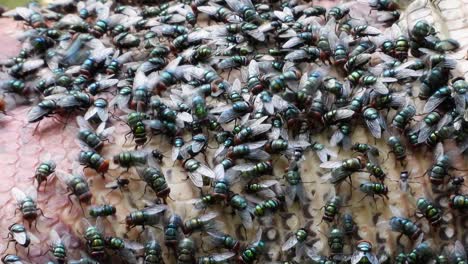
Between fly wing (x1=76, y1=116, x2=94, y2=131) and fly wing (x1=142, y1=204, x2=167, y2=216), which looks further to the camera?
fly wing (x1=76, y1=116, x2=94, y2=131)

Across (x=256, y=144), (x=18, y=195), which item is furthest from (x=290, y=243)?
(x=18, y=195)

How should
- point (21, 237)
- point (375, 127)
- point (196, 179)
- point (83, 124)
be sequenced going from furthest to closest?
point (83, 124) < point (375, 127) < point (196, 179) < point (21, 237)

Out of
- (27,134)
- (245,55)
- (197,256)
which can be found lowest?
(197,256)

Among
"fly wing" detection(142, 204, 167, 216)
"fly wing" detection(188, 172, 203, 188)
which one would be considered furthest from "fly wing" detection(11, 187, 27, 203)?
"fly wing" detection(188, 172, 203, 188)

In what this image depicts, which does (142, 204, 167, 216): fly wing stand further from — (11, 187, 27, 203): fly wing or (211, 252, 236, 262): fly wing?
(11, 187, 27, 203): fly wing

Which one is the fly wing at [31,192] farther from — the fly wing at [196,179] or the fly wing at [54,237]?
the fly wing at [196,179]

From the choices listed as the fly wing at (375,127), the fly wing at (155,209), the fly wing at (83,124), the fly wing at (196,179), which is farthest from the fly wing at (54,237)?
the fly wing at (375,127)

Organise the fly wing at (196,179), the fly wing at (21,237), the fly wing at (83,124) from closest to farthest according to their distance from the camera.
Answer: the fly wing at (21,237)
the fly wing at (196,179)
the fly wing at (83,124)

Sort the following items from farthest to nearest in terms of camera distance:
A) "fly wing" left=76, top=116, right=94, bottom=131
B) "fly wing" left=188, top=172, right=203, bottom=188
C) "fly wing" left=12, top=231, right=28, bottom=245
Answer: "fly wing" left=76, top=116, right=94, bottom=131 < "fly wing" left=188, top=172, right=203, bottom=188 < "fly wing" left=12, top=231, right=28, bottom=245

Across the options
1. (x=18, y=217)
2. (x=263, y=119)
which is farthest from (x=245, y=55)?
(x=18, y=217)

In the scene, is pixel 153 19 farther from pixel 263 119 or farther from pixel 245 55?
pixel 263 119

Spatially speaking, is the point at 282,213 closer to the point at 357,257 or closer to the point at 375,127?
the point at 357,257
